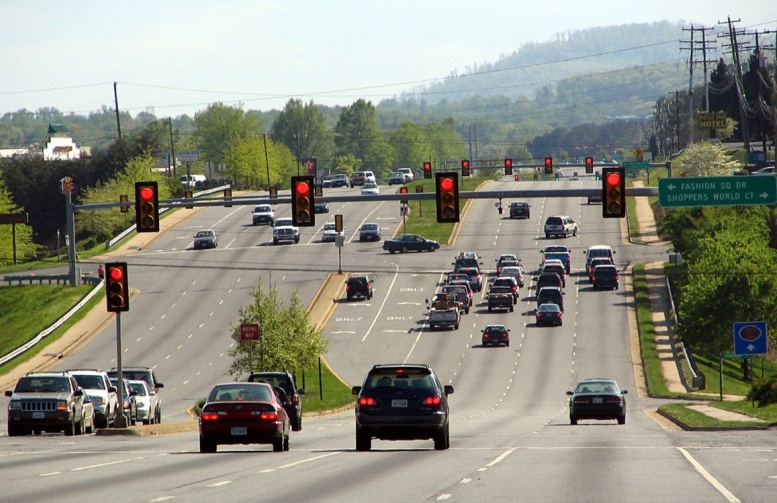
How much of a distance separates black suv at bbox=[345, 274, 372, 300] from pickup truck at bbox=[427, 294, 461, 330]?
852 centimetres

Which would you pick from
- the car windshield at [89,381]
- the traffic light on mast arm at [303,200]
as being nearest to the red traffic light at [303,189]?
the traffic light on mast arm at [303,200]

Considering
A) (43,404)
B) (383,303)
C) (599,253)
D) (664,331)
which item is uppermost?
(43,404)

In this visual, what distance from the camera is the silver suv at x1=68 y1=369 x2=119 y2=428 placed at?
37.4 metres

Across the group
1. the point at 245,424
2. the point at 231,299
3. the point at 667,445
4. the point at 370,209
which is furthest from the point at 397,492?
the point at 370,209

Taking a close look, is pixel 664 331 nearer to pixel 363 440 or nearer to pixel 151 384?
pixel 151 384

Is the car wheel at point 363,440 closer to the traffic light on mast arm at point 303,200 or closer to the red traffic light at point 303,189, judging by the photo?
the traffic light on mast arm at point 303,200

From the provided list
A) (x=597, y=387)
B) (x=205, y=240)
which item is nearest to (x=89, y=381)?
(x=597, y=387)

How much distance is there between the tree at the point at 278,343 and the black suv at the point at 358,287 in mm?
24535

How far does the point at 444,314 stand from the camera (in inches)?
3150

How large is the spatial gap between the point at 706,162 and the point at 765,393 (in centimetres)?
8184

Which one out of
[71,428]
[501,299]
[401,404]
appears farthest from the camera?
[501,299]

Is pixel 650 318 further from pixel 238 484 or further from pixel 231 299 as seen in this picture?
pixel 238 484

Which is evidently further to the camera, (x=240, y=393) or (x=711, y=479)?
(x=240, y=393)

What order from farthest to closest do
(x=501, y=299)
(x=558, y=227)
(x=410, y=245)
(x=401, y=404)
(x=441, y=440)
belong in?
(x=558, y=227), (x=410, y=245), (x=501, y=299), (x=441, y=440), (x=401, y=404)
